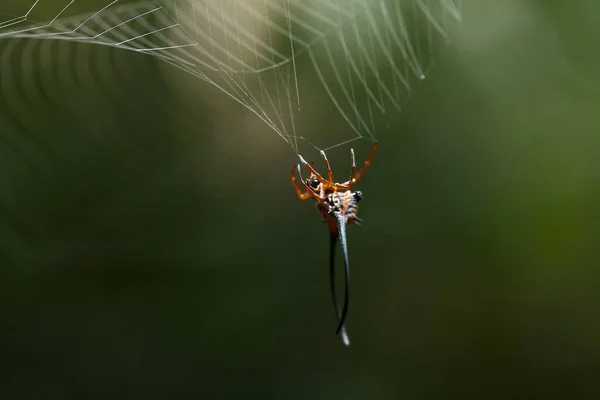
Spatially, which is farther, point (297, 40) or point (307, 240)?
point (307, 240)

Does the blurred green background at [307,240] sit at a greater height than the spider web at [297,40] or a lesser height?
lesser

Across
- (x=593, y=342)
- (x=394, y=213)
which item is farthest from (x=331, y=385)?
(x=593, y=342)

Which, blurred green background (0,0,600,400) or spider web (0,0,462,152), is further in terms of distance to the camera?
blurred green background (0,0,600,400)

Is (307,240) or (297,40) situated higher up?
(297,40)

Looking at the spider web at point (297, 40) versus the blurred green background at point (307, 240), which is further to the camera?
the blurred green background at point (307, 240)

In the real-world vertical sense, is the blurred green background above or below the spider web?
below
